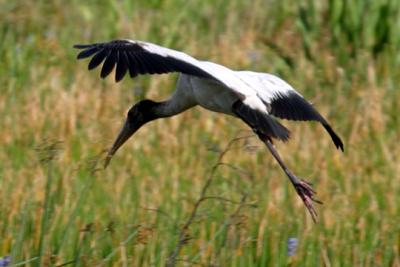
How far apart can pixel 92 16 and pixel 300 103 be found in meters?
2.69

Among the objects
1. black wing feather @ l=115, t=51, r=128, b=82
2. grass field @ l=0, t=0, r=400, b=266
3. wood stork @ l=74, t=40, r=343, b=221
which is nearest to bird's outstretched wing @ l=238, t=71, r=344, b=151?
wood stork @ l=74, t=40, r=343, b=221

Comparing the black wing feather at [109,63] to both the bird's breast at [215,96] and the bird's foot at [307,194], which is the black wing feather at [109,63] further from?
the bird's foot at [307,194]

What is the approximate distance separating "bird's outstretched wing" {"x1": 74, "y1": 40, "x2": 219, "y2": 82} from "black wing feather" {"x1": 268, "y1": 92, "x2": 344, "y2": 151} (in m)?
0.51

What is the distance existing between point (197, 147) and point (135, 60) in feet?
4.79

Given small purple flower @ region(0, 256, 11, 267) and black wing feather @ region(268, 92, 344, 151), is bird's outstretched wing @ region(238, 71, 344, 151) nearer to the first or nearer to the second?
black wing feather @ region(268, 92, 344, 151)

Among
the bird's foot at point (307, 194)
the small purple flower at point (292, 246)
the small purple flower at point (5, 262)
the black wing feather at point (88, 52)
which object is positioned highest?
the black wing feather at point (88, 52)

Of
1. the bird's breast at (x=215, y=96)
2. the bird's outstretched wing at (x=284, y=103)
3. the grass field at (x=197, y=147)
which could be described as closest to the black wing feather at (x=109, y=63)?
the grass field at (x=197, y=147)

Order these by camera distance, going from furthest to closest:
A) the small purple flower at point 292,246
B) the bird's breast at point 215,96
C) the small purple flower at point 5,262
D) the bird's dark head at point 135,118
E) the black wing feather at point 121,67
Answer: the bird's dark head at point 135,118 < the bird's breast at point 215,96 < the small purple flower at point 292,246 < the black wing feather at point 121,67 < the small purple flower at point 5,262

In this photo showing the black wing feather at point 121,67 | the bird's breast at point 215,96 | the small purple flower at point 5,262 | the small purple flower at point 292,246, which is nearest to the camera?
the small purple flower at point 5,262

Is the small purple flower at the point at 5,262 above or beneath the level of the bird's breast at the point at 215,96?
beneath

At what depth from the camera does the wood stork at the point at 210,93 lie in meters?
4.57

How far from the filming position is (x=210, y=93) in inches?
201

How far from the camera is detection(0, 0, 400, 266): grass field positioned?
178 inches

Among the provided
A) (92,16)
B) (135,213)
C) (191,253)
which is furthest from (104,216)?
(92,16)
